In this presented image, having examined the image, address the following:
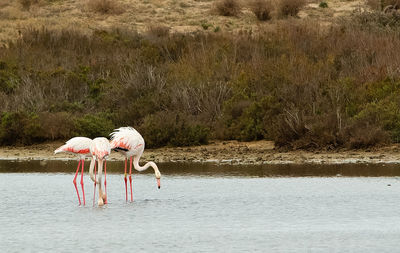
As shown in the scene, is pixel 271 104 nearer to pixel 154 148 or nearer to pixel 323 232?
pixel 154 148

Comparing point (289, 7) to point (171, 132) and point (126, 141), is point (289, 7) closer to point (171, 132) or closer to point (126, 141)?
point (171, 132)

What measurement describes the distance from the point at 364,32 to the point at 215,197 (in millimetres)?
15569

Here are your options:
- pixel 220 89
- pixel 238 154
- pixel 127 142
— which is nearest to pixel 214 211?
pixel 127 142

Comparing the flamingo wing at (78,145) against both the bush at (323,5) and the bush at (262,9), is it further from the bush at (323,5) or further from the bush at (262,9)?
the bush at (323,5)

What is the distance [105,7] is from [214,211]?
33732mm

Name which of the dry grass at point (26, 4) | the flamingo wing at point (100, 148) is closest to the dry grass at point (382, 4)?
the dry grass at point (26, 4)

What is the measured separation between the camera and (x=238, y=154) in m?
19.5

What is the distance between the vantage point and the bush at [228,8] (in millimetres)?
45062

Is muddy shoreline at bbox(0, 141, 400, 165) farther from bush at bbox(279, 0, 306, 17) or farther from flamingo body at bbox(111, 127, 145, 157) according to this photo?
bush at bbox(279, 0, 306, 17)

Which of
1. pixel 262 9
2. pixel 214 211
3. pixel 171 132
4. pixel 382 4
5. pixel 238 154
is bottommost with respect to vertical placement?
pixel 238 154

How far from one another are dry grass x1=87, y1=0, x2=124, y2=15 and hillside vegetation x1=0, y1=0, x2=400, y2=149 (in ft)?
49.6

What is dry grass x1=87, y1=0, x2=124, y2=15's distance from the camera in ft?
147

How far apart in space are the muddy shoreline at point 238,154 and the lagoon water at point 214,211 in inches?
34.4

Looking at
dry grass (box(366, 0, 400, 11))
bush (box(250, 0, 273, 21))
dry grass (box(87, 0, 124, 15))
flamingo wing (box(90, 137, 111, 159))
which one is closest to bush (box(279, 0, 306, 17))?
bush (box(250, 0, 273, 21))
